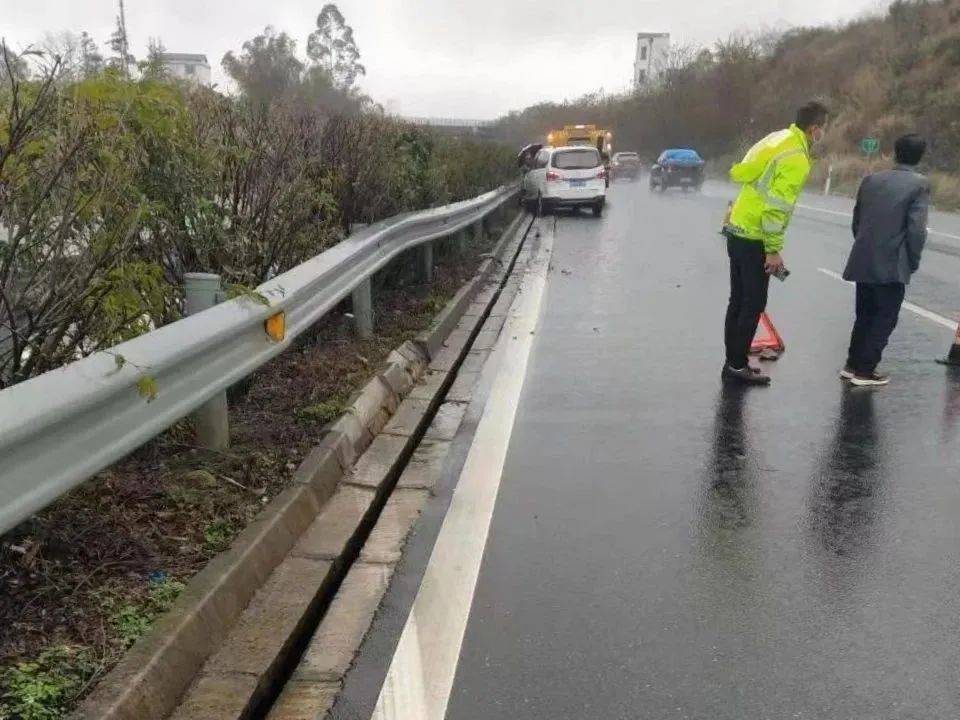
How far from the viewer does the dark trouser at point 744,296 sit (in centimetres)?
630

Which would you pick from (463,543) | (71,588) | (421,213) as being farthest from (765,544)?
(421,213)

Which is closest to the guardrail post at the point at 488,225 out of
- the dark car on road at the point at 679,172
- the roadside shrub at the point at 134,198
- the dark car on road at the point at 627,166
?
the roadside shrub at the point at 134,198

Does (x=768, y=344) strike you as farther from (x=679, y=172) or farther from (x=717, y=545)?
(x=679, y=172)

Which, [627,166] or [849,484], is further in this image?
[627,166]

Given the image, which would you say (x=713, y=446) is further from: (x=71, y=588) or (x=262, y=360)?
(x=71, y=588)

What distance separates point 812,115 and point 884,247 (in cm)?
104

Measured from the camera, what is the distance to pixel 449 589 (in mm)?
3441

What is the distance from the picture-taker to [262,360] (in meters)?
4.11

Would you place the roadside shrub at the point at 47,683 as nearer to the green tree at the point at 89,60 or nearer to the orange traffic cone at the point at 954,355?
the green tree at the point at 89,60

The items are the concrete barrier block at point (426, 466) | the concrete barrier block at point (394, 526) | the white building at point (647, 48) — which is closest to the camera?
the concrete barrier block at point (394, 526)

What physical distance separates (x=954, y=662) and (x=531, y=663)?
1347 millimetres

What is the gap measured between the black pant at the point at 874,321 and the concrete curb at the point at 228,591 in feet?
11.3

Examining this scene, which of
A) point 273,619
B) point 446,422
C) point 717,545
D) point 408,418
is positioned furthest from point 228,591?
point 446,422

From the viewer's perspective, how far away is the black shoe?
642 cm
